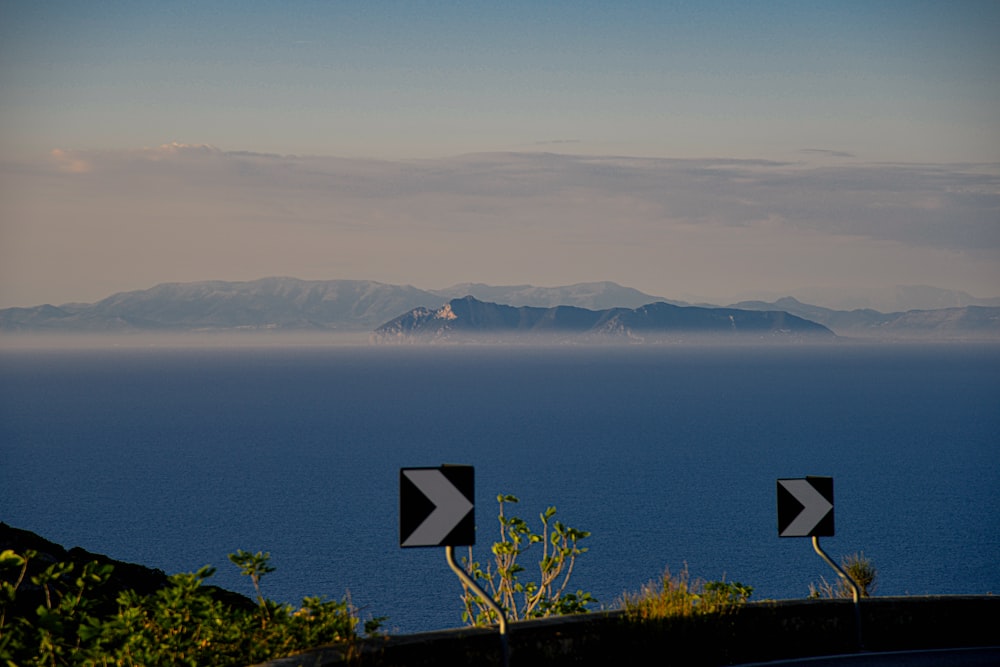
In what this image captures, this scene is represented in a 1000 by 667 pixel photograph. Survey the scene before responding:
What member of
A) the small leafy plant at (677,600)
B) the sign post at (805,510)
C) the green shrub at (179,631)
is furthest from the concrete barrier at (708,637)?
the green shrub at (179,631)

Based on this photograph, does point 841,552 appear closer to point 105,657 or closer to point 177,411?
point 105,657

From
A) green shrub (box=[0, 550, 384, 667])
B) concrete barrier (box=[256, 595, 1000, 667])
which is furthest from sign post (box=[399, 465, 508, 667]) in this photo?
green shrub (box=[0, 550, 384, 667])

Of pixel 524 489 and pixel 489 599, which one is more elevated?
pixel 489 599

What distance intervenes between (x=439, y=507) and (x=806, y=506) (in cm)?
359

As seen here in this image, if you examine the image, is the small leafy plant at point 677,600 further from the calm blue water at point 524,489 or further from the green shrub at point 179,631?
the calm blue water at point 524,489

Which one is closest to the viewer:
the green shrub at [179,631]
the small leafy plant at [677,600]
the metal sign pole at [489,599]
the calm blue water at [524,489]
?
the green shrub at [179,631]

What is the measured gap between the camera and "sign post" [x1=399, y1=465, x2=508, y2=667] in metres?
7.39

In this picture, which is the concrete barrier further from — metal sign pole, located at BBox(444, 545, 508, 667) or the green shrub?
the green shrub

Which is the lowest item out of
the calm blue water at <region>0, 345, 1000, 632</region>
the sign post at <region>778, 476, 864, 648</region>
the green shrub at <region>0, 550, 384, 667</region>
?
the calm blue water at <region>0, 345, 1000, 632</region>

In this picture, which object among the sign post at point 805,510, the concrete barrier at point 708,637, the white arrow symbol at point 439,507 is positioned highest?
the white arrow symbol at point 439,507

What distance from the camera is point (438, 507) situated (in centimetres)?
748

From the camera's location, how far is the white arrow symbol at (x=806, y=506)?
9586 millimetres

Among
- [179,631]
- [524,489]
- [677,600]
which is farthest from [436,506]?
[524,489]

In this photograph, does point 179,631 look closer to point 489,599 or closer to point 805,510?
point 489,599
